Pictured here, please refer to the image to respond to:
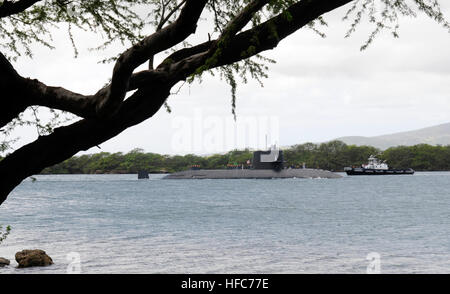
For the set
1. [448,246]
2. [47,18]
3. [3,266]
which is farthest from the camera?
[448,246]

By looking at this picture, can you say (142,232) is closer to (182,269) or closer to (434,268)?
(182,269)

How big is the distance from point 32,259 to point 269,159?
99.2 metres

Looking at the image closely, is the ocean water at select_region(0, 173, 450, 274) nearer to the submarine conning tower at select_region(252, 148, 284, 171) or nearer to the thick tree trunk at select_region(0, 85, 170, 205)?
the thick tree trunk at select_region(0, 85, 170, 205)

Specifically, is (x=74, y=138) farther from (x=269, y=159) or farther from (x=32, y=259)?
(x=269, y=159)

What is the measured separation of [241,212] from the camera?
5753cm

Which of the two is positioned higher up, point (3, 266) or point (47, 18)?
point (47, 18)

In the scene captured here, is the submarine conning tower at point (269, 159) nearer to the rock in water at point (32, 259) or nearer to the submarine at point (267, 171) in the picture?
the submarine at point (267, 171)

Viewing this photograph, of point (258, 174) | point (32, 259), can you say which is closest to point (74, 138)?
point (32, 259)

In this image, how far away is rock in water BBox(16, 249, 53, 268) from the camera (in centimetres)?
2225

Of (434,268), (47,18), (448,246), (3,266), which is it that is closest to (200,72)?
(47,18)

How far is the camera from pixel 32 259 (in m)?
22.5

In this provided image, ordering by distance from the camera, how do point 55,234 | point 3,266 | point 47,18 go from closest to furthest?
point 47,18 < point 3,266 < point 55,234

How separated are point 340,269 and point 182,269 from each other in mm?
7883

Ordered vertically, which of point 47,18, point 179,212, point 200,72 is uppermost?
point 47,18
